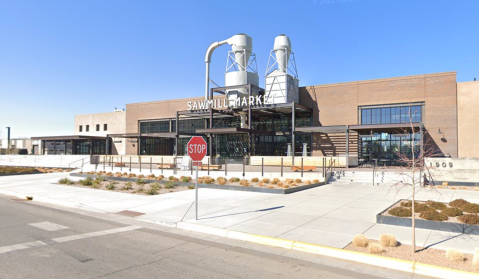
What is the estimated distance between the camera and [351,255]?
7125 mm

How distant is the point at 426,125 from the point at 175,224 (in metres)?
29.7

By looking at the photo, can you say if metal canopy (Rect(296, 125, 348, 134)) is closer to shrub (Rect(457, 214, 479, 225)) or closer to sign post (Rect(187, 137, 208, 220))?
shrub (Rect(457, 214, 479, 225))

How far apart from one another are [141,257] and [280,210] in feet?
21.5

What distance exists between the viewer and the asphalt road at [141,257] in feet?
19.8

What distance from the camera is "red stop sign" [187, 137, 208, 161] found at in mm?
10586

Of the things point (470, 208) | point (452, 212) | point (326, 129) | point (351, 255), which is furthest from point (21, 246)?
point (326, 129)

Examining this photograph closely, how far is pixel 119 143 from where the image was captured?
56844 mm

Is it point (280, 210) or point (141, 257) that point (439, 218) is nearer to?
point (280, 210)

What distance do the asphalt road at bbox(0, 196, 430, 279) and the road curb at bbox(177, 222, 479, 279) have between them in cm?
26

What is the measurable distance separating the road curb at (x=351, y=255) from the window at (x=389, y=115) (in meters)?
29.3

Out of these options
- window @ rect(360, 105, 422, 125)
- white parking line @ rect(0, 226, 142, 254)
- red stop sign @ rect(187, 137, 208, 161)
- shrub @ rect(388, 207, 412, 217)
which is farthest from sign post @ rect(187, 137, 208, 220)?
window @ rect(360, 105, 422, 125)

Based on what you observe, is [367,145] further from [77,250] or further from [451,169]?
[77,250]

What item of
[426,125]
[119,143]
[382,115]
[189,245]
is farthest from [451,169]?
[119,143]

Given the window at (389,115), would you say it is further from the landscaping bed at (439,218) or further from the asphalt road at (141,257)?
the asphalt road at (141,257)
